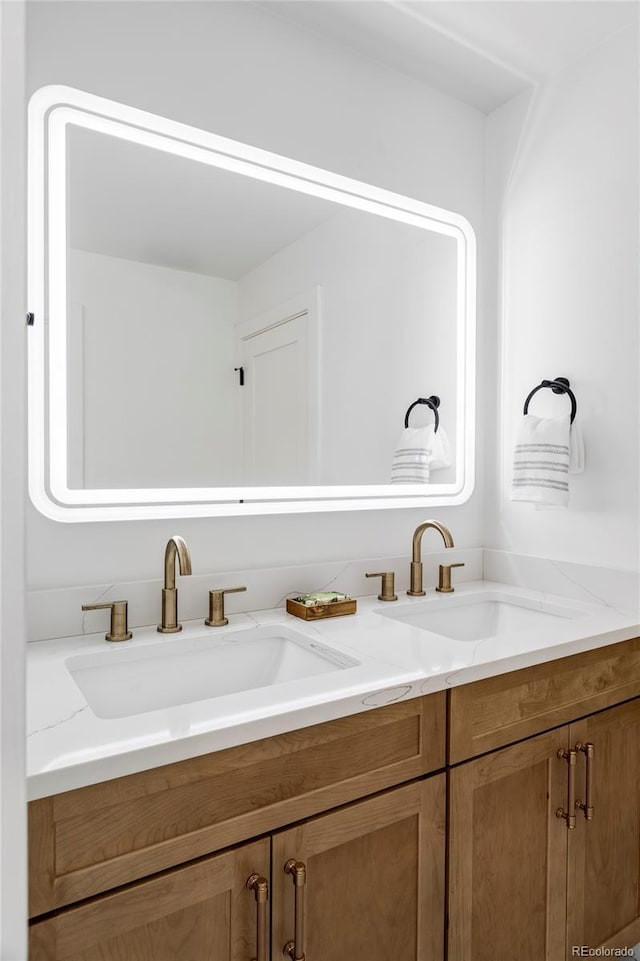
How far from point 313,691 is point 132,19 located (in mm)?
1483

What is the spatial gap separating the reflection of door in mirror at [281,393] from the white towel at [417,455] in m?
0.30

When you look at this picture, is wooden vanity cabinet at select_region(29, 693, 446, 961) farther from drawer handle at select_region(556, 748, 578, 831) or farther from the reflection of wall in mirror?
the reflection of wall in mirror

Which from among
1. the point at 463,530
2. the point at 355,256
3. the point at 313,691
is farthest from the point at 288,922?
the point at 355,256

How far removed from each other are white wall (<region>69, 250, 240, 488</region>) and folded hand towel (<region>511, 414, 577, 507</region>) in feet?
2.62

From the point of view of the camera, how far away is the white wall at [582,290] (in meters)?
1.58

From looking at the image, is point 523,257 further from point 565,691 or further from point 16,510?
point 16,510

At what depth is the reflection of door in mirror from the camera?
152 centimetres

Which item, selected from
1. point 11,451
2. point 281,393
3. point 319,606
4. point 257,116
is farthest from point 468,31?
point 11,451

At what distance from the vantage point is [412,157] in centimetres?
180

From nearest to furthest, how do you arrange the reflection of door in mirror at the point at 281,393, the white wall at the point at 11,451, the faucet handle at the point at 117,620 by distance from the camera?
the white wall at the point at 11,451 → the faucet handle at the point at 117,620 → the reflection of door in mirror at the point at 281,393

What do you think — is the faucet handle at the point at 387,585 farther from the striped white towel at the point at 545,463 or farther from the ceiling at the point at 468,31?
the ceiling at the point at 468,31

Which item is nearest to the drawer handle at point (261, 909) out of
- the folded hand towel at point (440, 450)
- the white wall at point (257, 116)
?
A: the white wall at point (257, 116)

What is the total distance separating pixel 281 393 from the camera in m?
1.57
